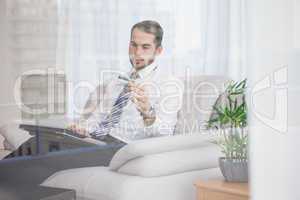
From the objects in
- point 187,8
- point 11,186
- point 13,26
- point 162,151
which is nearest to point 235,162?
point 162,151

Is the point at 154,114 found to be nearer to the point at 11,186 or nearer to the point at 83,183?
the point at 83,183

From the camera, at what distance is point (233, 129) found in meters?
1.77

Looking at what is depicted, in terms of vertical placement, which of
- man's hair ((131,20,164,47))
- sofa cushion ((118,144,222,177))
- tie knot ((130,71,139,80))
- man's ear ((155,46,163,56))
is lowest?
sofa cushion ((118,144,222,177))

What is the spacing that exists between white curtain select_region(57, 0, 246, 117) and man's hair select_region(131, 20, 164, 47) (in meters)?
0.02

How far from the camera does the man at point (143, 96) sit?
6.56 ft

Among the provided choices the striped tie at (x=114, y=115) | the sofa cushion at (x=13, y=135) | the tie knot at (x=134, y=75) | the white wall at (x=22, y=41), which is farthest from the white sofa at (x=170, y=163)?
the white wall at (x=22, y=41)

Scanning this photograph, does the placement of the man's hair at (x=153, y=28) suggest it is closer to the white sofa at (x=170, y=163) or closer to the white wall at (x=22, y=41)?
the white sofa at (x=170, y=163)

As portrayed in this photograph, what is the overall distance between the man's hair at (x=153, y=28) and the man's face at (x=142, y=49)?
0.01m

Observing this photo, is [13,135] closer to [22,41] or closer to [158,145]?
[22,41]

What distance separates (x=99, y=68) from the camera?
2.23 meters

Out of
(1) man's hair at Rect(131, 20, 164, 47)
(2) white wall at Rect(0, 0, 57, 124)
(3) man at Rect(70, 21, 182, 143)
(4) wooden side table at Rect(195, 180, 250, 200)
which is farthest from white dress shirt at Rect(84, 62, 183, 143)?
(2) white wall at Rect(0, 0, 57, 124)

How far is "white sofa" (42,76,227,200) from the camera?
6.12 feet

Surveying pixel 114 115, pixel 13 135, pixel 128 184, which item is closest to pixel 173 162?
pixel 128 184

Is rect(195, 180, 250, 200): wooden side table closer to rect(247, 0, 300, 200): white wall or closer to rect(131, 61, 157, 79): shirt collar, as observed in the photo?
rect(247, 0, 300, 200): white wall
